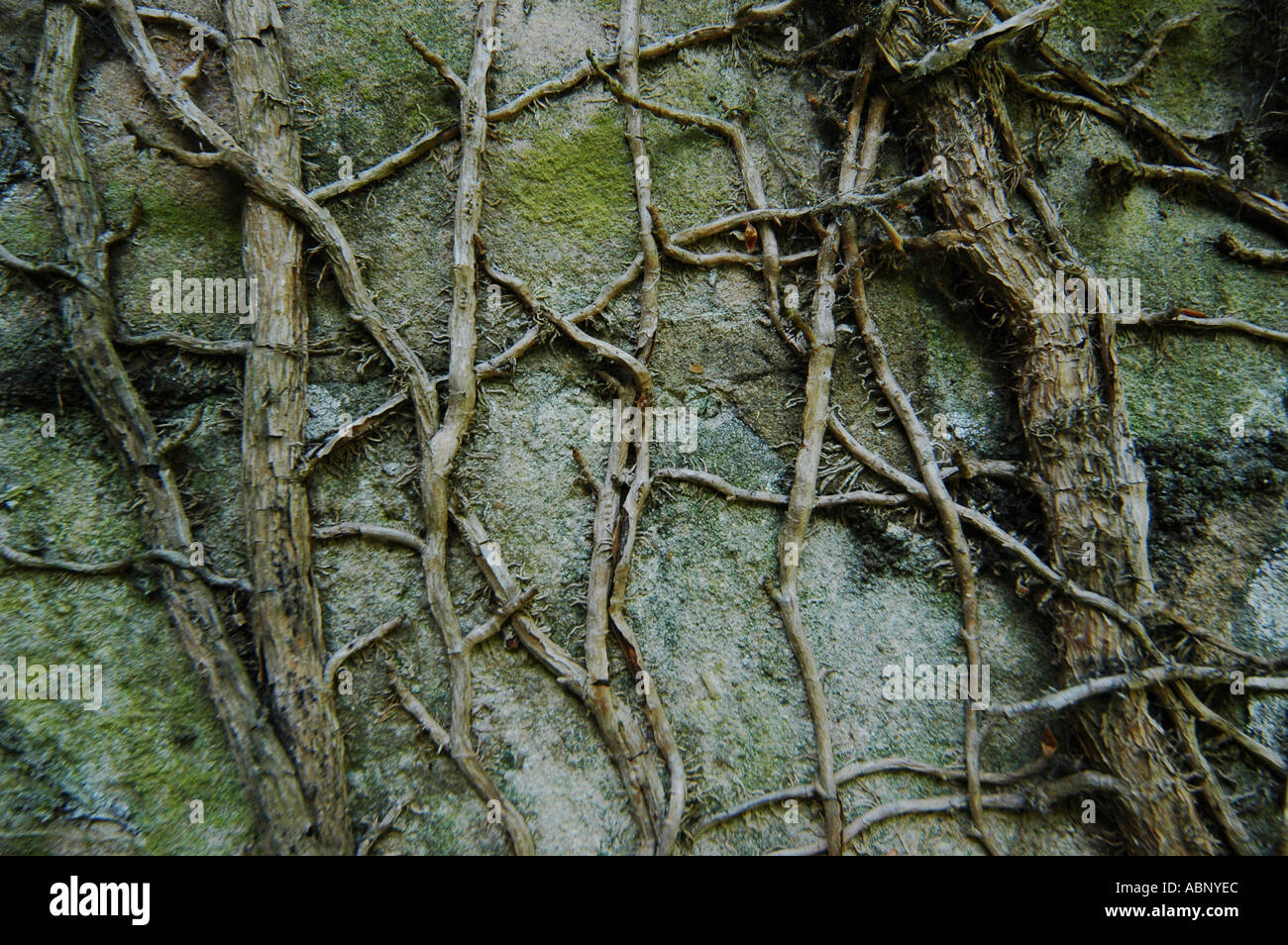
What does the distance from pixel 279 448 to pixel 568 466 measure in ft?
2.61

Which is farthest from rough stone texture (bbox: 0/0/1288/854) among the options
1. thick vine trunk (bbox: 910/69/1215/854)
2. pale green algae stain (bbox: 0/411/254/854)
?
thick vine trunk (bbox: 910/69/1215/854)

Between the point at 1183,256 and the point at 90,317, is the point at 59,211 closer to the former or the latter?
the point at 90,317

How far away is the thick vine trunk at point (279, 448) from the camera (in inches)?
66.7

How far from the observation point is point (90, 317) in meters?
1.83

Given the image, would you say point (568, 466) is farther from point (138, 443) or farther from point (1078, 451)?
point (1078, 451)

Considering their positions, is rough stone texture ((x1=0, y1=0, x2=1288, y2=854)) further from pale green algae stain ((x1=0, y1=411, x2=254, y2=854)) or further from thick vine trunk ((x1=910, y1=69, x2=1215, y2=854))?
thick vine trunk ((x1=910, y1=69, x2=1215, y2=854))

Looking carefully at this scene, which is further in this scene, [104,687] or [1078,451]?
[1078,451]

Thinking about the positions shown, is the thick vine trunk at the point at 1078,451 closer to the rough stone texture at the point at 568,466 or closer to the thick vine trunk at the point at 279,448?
the rough stone texture at the point at 568,466

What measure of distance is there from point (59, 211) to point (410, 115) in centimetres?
103

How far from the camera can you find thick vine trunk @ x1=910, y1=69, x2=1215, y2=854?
1690 millimetres

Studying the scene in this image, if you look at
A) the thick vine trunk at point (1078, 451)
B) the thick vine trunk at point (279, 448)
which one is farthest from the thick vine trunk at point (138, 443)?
the thick vine trunk at point (1078, 451)

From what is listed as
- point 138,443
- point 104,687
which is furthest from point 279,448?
point 104,687

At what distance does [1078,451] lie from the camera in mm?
1895

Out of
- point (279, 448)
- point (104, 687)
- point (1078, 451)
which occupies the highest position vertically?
point (279, 448)
